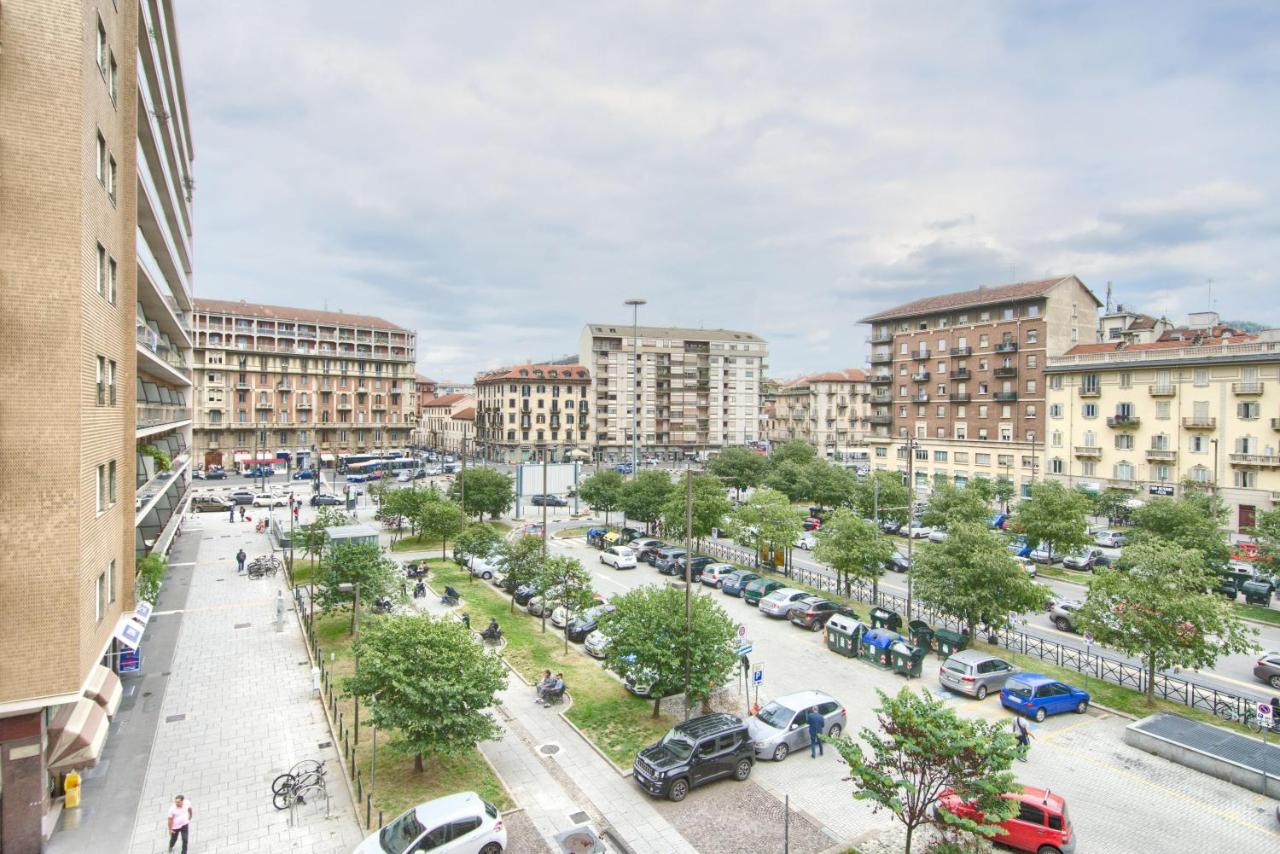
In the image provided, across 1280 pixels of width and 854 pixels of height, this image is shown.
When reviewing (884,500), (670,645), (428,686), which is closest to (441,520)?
(670,645)

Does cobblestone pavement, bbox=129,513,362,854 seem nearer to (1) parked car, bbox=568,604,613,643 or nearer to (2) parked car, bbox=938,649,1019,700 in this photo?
(1) parked car, bbox=568,604,613,643

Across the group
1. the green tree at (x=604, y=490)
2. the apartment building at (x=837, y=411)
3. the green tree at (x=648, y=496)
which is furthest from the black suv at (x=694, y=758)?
the apartment building at (x=837, y=411)

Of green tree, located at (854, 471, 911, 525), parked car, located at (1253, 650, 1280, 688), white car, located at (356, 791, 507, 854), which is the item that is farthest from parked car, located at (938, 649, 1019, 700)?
green tree, located at (854, 471, 911, 525)

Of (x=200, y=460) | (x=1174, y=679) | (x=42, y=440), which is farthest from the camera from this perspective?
(x=200, y=460)

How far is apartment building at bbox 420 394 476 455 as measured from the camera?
122 meters

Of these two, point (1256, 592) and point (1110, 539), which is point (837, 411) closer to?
point (1110, 539)

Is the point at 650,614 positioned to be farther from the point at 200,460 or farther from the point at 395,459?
the point at 200,460

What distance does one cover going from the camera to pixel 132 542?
20.1m

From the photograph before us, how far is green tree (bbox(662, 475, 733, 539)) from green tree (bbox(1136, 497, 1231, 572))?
22.2 meters

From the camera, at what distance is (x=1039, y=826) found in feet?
44.0

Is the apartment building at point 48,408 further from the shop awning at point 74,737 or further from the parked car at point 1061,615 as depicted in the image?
the parked car at point 1061,615

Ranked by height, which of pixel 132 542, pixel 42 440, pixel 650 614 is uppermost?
pixel 42 440

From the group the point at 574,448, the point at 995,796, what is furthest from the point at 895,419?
the point at 995,796

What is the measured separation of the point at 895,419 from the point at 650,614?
213ft
